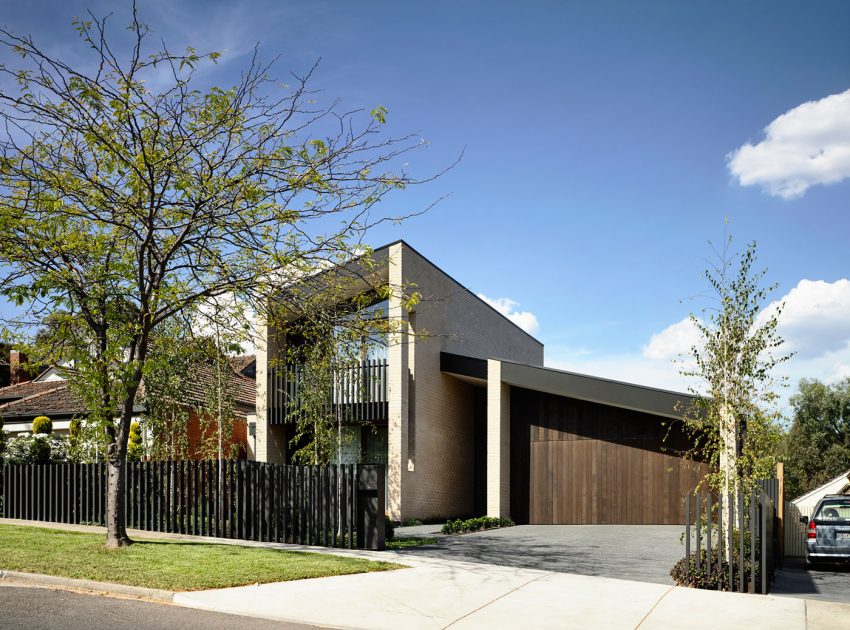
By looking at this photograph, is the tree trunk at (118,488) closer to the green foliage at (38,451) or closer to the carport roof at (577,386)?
the green foliage at (38,451)

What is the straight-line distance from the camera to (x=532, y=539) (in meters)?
19.0

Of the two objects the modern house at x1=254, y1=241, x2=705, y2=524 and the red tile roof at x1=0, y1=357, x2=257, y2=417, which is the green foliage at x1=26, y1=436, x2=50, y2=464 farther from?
the modern house at x1=254, y1=241, x2=705, y2=524

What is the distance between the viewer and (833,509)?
16.9 metres

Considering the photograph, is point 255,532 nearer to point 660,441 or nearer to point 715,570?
point 715,570

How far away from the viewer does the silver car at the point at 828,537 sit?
16156 mm

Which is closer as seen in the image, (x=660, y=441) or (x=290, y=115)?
(x=290, y=115)

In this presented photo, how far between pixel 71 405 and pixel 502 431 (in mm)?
14526

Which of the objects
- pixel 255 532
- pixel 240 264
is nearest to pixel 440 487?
pixel 255 532

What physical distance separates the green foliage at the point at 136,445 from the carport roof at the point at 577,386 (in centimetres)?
913

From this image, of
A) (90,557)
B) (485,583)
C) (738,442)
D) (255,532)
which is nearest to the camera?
(485,583)

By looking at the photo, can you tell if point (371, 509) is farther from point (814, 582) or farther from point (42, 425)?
point (42, 425)

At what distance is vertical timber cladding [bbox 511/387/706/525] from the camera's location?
75.1 ft

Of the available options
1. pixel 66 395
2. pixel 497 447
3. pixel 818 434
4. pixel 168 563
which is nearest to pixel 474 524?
pixel 497 447

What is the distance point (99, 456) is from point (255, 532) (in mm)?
9762
